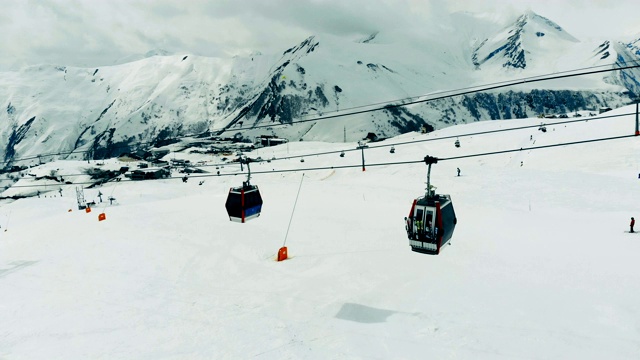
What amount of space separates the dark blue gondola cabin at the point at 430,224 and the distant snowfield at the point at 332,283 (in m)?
3.98

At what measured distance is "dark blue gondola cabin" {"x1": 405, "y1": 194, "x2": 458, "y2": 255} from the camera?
15562 millimetres

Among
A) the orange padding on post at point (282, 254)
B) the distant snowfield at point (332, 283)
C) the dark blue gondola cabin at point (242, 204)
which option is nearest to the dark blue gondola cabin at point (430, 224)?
the distant snowfield at point (332, 283)

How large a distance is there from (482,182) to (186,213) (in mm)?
38037

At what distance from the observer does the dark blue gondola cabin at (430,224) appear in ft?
51.1

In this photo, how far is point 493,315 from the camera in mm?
17781

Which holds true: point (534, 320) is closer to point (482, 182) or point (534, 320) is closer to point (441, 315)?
point (441, 315)

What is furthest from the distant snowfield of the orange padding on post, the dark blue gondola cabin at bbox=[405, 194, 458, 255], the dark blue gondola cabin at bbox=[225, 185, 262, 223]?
the dark blue gondola cabin at bbox=[225, 185, 262, 223]

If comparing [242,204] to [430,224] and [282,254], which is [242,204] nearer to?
[282,254]

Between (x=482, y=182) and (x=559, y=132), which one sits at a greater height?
(x=559, y=132)

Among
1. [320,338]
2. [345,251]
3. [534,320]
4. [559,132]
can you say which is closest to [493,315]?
[534,320]

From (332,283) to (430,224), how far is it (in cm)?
886

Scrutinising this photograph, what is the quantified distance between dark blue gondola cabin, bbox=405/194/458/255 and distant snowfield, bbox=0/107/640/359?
398cm

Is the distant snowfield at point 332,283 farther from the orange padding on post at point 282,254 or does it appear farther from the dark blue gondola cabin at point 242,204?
the dark blue gondola cabin at point 242,204

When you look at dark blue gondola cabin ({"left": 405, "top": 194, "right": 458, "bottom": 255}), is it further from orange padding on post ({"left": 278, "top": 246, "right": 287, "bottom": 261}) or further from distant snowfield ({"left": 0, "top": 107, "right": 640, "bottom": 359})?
orange padding on post ({"left": 278, "top": 246, "right": 287, "bottom": 261})
